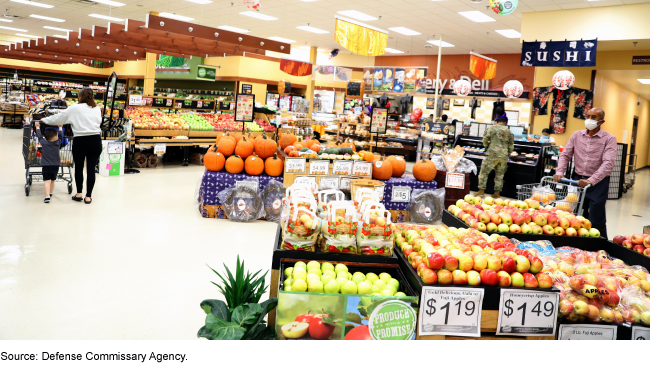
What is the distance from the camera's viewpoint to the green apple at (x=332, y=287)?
1.91 metres

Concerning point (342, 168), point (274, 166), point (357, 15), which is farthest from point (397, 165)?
point (357, 15)

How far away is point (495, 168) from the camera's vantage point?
29.5 feet

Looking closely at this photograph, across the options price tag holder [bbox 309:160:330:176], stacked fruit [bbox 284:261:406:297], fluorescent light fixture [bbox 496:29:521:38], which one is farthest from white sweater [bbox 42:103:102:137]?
fluorescent light fixture [bbox 496:29:521:38]

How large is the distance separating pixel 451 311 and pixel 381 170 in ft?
13.6

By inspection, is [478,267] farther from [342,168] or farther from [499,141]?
[499,141]

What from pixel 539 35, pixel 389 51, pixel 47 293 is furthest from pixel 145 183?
pixel 389 51

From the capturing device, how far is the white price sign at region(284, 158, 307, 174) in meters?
5.69

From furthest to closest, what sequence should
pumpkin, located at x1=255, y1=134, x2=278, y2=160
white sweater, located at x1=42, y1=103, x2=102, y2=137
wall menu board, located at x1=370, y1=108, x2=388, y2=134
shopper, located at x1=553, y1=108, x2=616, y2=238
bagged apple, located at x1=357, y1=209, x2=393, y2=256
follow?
wall menu board, located at x1=370, y1=108, x2=388, y2=134
pumpkin, located at x1=255, y1=134, x2=278, y2=160
white sweater, located at x1=42, y1=103, x2=102, y2=137
shopper, located at x1=553, y1=108, x2=616, y2=238
bagged apple, located at x1=357, y1=209, x2=393, y2=256

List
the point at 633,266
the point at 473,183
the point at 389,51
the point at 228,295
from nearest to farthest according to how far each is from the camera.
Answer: the point at 228,295 → the point at 633,266 → the point at 473,183 → the point at 389,51

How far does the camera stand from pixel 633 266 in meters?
2.62

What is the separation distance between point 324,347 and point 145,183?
7415mm

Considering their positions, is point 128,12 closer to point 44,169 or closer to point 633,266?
point 44,169

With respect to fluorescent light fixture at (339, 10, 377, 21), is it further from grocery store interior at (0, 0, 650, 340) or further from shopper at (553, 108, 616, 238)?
Answer: shopper at (553, 108, 616, 238)

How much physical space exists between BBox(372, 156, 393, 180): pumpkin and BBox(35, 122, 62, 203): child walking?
3.93 metres
